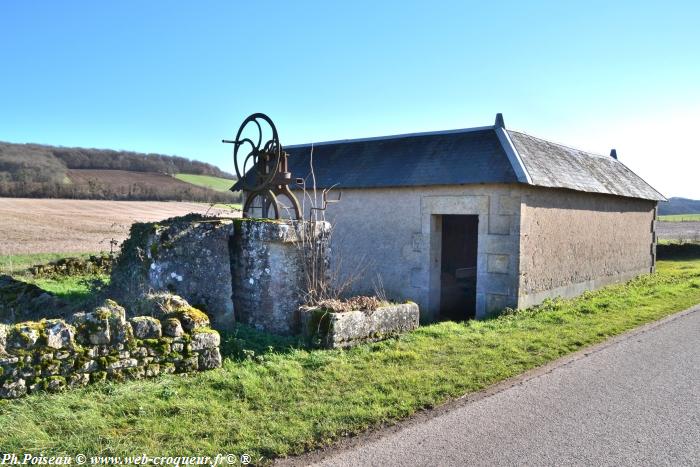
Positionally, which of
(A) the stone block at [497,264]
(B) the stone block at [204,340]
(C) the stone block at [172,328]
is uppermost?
(A) the stone block at [497,264]

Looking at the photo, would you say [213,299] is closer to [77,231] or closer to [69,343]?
[69,343]

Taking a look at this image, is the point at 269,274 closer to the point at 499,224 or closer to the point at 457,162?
the point at 499,224

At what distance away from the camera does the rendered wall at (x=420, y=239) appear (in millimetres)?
10812

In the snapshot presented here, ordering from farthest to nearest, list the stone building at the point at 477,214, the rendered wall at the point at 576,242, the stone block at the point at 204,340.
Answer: the rendered wall at the point at 576,242 < the stone building at the point at 477,214 < the stone block at the point at 204,340

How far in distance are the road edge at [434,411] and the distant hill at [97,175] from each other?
29.6 meters

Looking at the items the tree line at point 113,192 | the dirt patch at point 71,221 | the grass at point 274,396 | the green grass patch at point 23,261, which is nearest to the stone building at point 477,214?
the grass at point 274,396

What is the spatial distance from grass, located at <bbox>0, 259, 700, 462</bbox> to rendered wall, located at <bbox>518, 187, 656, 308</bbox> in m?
2.98

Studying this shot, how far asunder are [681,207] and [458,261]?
79243 mm

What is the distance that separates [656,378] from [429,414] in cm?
326

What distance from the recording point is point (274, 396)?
16.9ft

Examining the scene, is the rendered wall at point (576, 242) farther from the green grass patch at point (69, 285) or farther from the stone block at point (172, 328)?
the green grass patch at point (69, 285)

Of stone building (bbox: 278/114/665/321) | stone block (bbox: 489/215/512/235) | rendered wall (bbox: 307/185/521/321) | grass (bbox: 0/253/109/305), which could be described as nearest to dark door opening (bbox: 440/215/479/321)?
stone building (bbox: 278/114/665/321)

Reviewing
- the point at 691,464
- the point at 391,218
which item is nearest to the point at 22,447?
the point at 691,464

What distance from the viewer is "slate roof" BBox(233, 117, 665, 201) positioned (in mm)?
11250
